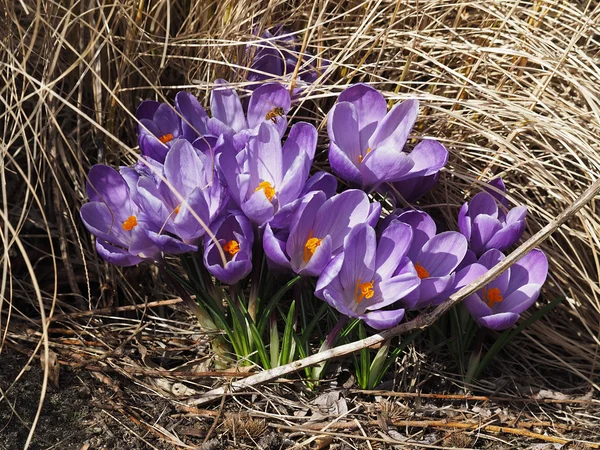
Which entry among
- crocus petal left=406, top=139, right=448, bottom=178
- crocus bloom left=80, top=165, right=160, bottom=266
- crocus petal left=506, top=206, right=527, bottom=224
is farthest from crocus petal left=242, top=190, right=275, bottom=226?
crocus petal left=506, top=206, right=527, bottom=224

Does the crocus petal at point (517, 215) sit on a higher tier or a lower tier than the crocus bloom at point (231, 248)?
higher

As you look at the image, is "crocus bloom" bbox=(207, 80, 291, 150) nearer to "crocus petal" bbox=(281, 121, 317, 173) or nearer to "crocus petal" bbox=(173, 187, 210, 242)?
"crocus petal" bbox=(281, 121, 317, 173)

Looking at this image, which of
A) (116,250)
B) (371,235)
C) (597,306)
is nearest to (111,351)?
(116,250)

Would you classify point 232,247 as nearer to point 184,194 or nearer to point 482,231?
point 184,194

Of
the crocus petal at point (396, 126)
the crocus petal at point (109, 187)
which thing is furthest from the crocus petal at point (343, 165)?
the crocus petal at point (109, 187)

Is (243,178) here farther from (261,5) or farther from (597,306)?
(597,306)

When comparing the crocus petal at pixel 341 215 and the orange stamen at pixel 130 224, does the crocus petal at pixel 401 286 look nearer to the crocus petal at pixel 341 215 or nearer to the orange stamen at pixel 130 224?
the crocus petal at pixel 341 215

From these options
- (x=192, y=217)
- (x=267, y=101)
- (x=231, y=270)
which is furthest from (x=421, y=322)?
(x=267, y=101)
